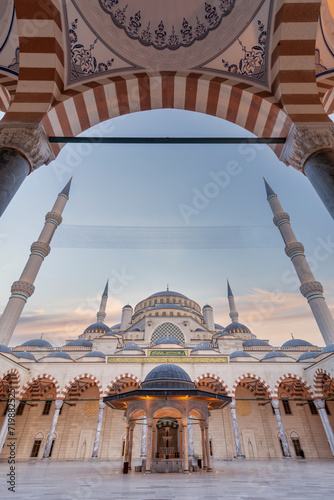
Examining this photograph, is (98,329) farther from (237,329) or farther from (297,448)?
(297,448)

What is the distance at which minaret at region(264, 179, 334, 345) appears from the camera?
47.8ft

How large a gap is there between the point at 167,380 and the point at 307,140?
20.8 ft

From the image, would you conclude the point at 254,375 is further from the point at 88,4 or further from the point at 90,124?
the point at 88,4

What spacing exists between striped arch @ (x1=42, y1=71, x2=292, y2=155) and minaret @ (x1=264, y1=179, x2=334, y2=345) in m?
13.0

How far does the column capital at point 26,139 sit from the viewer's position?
12.3ft

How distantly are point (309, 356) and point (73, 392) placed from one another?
14.7 m

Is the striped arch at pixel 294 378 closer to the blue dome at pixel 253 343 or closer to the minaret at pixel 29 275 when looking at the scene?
the blue dome at pixel 253 343

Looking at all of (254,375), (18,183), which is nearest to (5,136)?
(18,183)

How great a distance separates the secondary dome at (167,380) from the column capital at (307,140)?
5924 mm

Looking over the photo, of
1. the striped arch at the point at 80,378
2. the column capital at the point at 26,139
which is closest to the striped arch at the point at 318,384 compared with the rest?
the striped arch at the point at 80,378

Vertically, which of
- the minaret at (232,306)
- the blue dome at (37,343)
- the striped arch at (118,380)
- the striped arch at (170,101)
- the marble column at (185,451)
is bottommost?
the marble column at (185,451)

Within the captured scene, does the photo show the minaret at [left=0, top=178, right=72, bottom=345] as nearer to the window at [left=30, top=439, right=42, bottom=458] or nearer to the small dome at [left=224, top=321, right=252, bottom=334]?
the window at [left=30, top=439, right=42, bottom=458]

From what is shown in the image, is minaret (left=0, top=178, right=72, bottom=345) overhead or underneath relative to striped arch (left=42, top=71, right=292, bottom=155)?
overhead

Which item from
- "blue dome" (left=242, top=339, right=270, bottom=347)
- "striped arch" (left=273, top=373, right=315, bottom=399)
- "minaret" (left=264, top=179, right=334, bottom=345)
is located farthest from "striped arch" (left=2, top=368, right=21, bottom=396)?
"minaret" (left=264, top=179, right=334, bottom=345)
